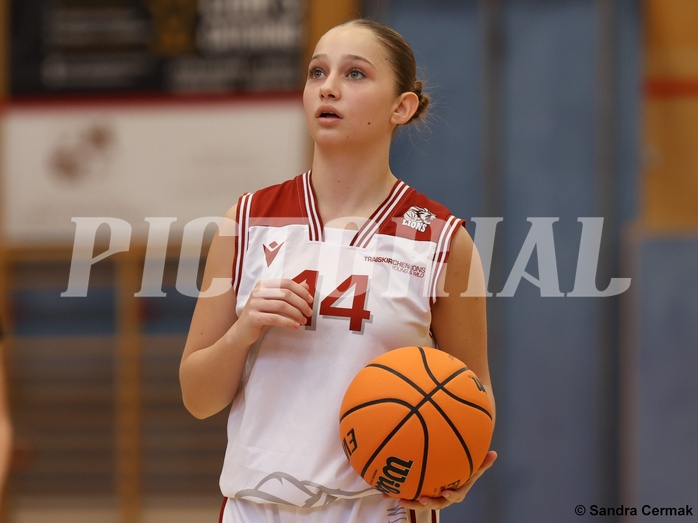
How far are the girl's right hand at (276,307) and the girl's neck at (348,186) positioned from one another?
0.89ft

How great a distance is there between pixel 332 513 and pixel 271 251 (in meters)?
0.67

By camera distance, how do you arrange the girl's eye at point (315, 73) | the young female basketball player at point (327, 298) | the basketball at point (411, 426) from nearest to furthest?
1. the basketball at point (411, 426)
2. the young female basketball player at point (327, 298)
3. the girl's eye at point (315, 73)

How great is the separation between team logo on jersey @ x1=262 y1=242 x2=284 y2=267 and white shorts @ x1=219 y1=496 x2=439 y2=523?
613 millimetres

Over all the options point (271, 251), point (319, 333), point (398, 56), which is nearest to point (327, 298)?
point (319, 333)

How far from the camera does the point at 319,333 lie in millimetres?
2385

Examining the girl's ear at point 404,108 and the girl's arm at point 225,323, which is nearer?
the girl's arm at point 225,323

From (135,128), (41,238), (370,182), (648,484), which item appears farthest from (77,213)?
(370,182)

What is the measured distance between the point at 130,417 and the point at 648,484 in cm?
344

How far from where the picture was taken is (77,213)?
6781mm

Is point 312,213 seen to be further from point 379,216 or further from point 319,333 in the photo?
point 319,333

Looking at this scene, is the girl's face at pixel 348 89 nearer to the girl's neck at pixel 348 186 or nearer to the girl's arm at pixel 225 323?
the girl's neck at pixel 348 186

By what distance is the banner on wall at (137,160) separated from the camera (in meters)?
6.64

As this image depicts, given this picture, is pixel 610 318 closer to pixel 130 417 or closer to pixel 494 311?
pixel 494 311

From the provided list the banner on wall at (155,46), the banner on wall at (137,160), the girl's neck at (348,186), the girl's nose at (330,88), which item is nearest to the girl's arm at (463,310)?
the girl's neck at (348,186)
